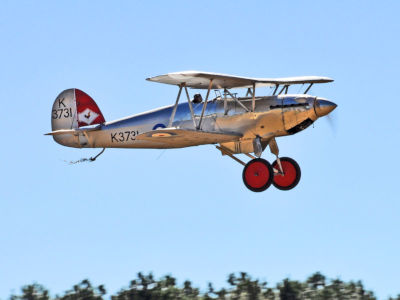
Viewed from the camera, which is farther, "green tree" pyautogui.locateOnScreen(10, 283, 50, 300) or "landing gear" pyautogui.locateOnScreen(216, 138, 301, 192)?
"green tree" pyautogui.locateOnScreen(10, 283, 50, 300)

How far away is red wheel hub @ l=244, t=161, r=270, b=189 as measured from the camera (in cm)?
2228

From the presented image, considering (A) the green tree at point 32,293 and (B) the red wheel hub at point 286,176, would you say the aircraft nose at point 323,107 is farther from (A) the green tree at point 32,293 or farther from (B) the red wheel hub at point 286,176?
(A) the green tree at point 32,293

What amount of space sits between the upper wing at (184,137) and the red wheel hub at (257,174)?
830 millimetres

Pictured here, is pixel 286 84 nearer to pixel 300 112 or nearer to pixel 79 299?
pixel 300 112

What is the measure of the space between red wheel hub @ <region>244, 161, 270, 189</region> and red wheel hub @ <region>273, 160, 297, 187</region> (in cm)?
123

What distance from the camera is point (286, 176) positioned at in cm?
2344

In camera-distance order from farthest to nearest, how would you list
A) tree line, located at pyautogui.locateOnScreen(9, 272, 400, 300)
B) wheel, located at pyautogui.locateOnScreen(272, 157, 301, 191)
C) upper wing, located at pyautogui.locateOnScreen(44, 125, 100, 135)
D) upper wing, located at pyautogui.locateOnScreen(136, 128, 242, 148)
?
tree line, located at pyautogui.locateOnScreen(9, 272, 400, 300)
upper wing, located at pyautogui.locateOnScreen(44, 125, 100, 135)
wheel, located at pyautogui.locateOnScreen(272, 157, 301, 191)
upper wing, located at pyautogui.locateOnScreen(136, 128, 242, 148)

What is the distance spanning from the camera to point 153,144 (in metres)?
24.0

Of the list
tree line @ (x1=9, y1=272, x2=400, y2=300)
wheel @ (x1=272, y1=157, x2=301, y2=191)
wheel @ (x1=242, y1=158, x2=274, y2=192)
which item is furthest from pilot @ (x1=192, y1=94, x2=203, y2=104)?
tree line @ (x1=9, y1=272, x2=400, y2=300)

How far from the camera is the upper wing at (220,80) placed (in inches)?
860

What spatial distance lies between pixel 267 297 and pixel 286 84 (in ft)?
95.2

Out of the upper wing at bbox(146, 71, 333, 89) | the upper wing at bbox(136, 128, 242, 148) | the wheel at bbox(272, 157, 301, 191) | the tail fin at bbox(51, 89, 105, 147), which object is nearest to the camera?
the upper wing at bbox(146, 71, 333, 89)

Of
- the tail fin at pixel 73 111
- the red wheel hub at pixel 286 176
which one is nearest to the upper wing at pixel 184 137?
the red wheel hub at pixel 286 176

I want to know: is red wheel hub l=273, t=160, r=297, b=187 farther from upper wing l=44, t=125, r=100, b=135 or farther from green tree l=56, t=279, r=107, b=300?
green tree l=56, t=279, r=107, b=300
